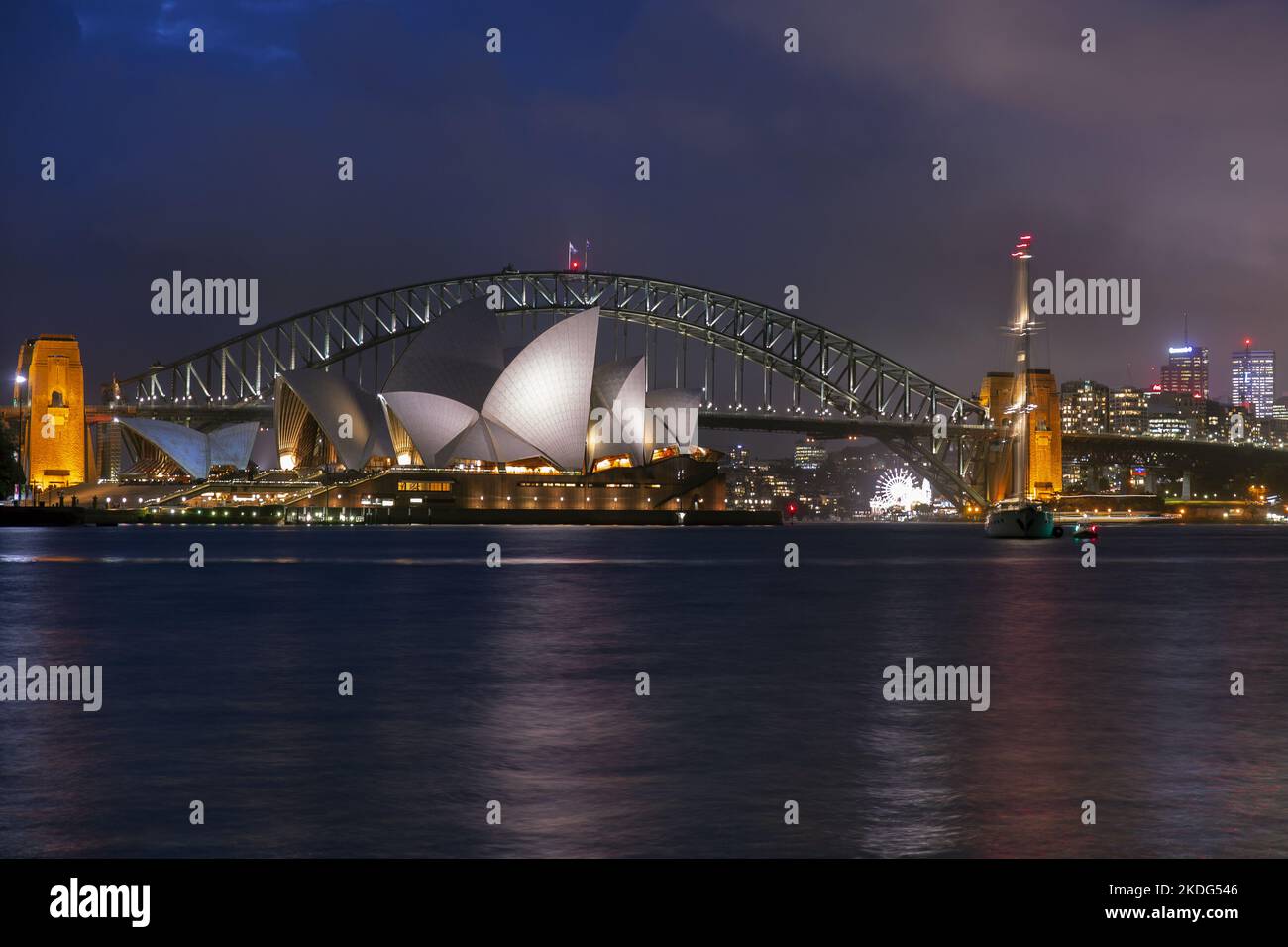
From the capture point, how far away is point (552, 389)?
326ft

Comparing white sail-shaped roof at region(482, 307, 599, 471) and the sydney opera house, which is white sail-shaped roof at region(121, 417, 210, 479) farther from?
white sail-shaped roof at region(482, 307, 599, 471)

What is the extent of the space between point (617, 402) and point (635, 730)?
94887 mm

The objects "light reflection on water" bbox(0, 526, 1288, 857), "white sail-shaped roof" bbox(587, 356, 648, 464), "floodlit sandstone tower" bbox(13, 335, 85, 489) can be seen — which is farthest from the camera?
"floodlit sandstone tower" bbox(13, 335, 85, 489)

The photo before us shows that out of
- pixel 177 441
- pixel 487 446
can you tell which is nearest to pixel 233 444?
pixel 177 441

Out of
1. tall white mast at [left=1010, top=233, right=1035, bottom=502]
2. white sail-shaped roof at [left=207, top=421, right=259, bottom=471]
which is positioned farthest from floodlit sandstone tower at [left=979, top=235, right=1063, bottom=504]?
white sail-shaped roof at [left=207, top=421, right=259, bottom=471]

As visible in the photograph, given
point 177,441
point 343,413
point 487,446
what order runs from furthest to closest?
point 177,441
point 343,413
point 487,446

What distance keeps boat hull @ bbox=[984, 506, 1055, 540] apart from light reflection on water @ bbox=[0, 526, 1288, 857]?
56.6 metres

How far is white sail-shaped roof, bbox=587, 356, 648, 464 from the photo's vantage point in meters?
107

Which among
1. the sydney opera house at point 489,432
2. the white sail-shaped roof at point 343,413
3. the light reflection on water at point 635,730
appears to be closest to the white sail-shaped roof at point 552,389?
the sydney opera house at point 489,432

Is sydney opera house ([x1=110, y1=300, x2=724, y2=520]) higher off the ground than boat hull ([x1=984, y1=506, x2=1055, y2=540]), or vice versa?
sydney opera house ([x1=110, y1=300, x2=724, y2=520])

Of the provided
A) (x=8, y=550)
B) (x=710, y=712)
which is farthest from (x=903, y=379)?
(x=710, y=712)

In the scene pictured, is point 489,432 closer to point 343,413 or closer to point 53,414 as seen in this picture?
point 343,413
